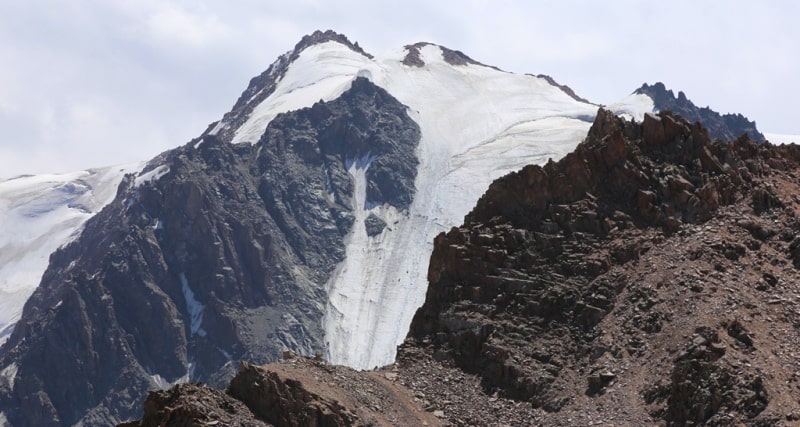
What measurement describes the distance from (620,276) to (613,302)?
1.98 metres

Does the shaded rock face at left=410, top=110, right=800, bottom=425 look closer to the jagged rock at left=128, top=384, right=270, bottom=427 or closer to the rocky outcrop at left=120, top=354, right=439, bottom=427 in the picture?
the rocky outcrop at left=120, top=354, right=439, bottom=427

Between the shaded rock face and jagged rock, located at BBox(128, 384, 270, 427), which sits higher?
the shaded rock face

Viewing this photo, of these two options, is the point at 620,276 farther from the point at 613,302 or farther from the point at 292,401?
the point at 292,401

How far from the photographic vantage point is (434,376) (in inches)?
3078

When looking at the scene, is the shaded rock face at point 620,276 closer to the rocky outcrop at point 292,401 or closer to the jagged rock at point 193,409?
the rocky outcrop at point 292,401

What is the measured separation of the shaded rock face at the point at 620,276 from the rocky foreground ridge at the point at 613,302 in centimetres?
10

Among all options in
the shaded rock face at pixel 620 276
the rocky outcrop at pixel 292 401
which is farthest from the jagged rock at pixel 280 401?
the shaded rock face at pixel 620 276

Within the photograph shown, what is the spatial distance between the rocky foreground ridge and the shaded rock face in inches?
3.8

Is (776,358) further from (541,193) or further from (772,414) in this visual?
(541,193)

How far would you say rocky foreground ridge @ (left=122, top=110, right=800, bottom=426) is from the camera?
67.9 meters

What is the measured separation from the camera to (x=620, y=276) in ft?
260

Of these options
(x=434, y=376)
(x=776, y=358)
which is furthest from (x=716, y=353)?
(x=434, y=376)

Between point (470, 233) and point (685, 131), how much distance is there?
48.1 feet

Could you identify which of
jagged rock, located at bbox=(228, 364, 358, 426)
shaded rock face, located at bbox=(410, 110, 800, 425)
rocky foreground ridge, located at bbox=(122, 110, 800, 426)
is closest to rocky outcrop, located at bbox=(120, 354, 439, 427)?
jagged rock, located at bbox=(228, 364, 358, 426)
